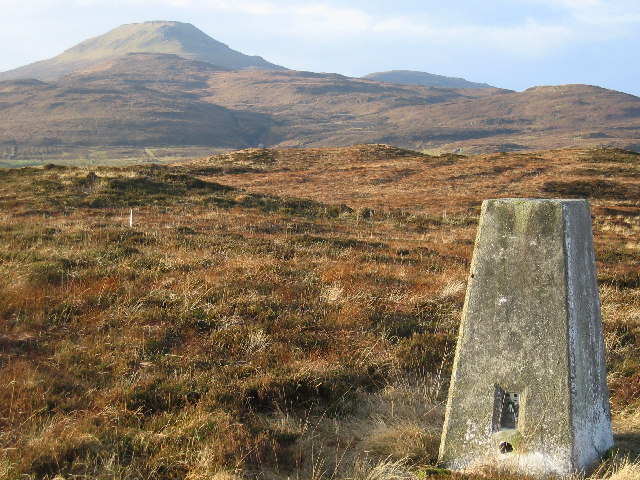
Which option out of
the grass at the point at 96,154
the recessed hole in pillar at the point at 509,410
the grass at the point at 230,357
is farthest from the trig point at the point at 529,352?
the grass at the point at 96,154

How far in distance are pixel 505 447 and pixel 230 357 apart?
3168 millimetres

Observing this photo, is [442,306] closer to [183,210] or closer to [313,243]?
[313,243]

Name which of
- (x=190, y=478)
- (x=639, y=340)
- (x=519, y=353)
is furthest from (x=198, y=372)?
(x=639, y=340)

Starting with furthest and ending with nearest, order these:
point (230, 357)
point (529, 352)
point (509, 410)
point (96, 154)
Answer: point (96, 154), point (230, 357), point (509, 410), point (529, 352)

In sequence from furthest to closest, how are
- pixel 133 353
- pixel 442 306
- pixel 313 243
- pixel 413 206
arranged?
1. pixel 413 206
2. pixel 313 243
3. pixel 442 306
4. pixel 133 353

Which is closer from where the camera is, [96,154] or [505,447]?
[505,447]

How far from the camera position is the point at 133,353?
235 inches

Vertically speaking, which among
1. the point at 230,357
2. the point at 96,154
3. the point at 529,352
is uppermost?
the point at 529,352

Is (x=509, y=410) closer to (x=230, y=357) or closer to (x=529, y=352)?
(x=529, y=352)

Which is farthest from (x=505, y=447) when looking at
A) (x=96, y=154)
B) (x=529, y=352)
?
(x=96, y=154)

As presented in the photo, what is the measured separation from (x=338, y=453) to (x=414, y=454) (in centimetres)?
63

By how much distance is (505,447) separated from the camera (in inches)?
159

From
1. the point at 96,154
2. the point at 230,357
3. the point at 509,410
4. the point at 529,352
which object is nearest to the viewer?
the point at 529,352

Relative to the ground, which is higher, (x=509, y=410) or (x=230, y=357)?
(x=509, y=410)
